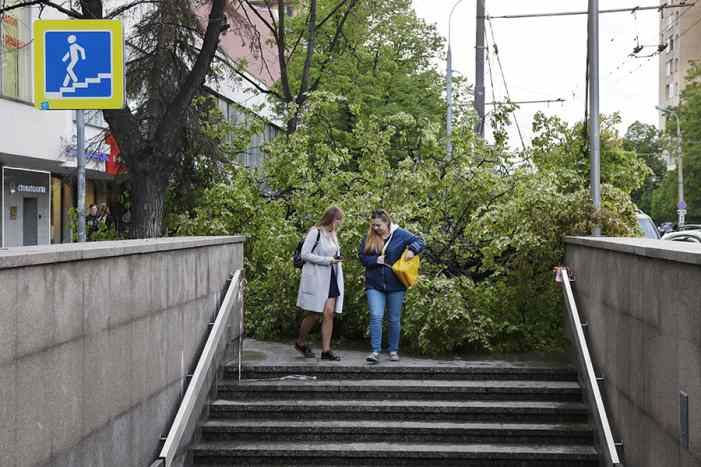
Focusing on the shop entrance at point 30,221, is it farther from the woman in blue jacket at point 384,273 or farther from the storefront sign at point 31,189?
the woman in blue jacket at point 384,273

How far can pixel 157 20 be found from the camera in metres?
14.7

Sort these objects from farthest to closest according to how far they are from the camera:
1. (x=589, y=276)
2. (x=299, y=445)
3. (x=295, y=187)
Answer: (x=295, y=187), (x=589, y=276), (x=299, y=445)

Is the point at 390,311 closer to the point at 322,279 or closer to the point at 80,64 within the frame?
the point at 322,279

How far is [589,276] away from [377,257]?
7.40 feet

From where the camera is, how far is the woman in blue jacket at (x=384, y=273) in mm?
10812

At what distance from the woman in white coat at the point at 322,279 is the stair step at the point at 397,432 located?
163 centimetres

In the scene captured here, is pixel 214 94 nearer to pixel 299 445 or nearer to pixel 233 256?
pixel 233 256

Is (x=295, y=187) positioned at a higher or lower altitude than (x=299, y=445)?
higher

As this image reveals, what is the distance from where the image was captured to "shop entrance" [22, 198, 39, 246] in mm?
28406

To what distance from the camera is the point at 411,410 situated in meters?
9.38

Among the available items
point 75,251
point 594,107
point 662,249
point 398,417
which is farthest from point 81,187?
point 662,249

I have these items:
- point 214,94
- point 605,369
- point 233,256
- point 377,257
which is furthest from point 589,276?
point 214,94

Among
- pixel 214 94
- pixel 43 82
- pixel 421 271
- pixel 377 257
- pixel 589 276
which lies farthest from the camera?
pixel 214 94

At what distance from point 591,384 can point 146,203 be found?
7.03m
